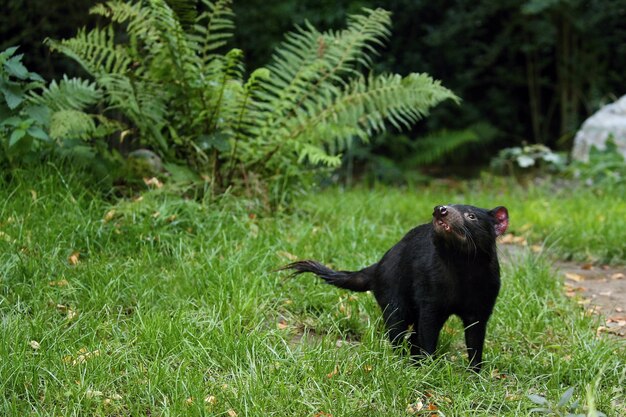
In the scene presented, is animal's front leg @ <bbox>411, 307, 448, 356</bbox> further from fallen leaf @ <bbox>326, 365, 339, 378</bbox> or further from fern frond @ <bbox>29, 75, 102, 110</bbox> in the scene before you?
fern frond @ <bbox>29, 75, 102, 110</bbox>

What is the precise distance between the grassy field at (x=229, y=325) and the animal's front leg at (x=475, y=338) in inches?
2.3

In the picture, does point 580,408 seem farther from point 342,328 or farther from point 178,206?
point 178,206

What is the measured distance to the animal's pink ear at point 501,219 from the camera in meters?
3.06

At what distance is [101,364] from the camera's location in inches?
114

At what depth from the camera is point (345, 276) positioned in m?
3.45

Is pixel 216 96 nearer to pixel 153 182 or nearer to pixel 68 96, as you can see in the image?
pixel 153 182

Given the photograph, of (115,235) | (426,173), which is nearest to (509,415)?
(115,235)

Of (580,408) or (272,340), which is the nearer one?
(580,408)

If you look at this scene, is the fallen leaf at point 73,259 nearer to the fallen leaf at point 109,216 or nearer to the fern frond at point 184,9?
the fallen leaf at point 109,216

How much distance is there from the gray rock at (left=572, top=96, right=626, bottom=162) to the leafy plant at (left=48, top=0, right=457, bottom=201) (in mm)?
3436

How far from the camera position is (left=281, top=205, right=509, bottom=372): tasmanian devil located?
2.98 meters

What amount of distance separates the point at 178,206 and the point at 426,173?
537cm

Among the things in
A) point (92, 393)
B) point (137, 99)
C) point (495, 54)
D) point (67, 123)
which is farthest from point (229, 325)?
point (495, 54)

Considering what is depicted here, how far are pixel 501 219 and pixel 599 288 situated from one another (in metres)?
1.82
